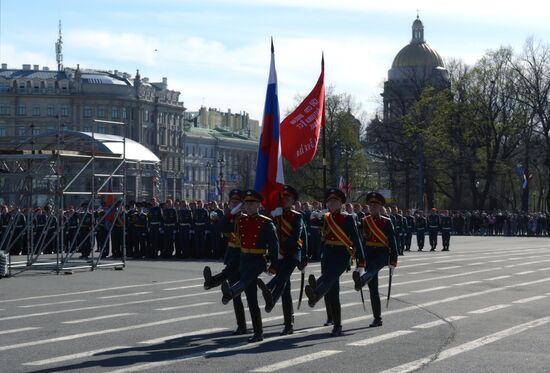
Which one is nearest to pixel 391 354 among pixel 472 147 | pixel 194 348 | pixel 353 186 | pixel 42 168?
pixel 194 348

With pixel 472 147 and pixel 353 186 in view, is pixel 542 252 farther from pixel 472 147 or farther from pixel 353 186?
pixel 353 186

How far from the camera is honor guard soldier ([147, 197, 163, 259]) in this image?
35875mm

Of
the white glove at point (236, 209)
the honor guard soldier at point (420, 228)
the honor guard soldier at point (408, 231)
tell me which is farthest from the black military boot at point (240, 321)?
the honor guard soldier at point (420, 228)

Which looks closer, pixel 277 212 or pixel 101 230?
pixel 277 212

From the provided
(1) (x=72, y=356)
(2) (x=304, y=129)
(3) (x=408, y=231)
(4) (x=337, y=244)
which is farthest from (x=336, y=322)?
(3) (x=408, y=231)

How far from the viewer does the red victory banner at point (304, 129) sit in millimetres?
20172

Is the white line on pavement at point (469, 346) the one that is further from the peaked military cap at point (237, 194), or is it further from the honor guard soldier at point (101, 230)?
the honor guard soldier at point (101, 230)

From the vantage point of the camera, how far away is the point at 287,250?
15.7 metres

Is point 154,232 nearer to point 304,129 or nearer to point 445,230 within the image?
point 445,230

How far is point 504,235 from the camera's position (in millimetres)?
72188

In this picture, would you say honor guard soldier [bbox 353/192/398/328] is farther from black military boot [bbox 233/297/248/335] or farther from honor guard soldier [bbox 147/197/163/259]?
honor guard soldier [bbox 147/197/163/259]

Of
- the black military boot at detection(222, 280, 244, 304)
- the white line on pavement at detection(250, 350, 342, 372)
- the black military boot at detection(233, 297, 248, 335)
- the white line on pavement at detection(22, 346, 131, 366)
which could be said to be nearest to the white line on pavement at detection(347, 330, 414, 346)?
the white line on pavement at detection(250, 350, 342, 372)

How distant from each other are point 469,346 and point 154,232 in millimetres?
22785

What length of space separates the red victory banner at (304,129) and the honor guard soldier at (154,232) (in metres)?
15.8
